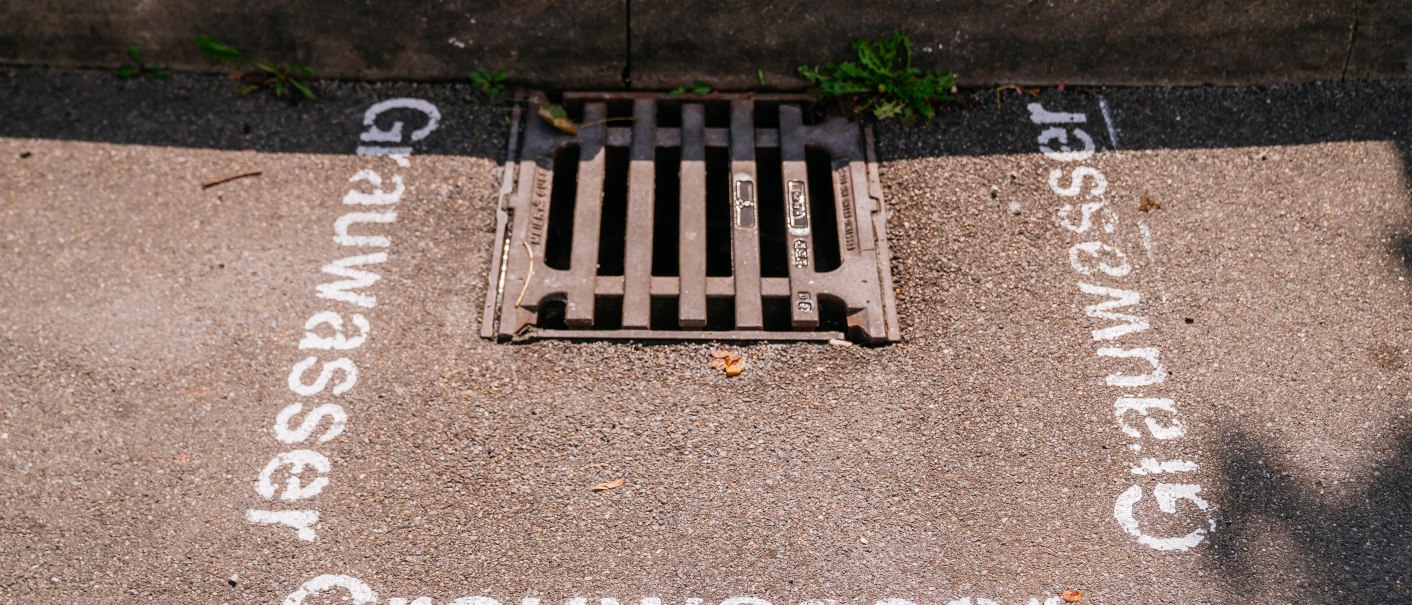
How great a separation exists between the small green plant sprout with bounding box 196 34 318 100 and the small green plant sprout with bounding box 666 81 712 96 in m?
1.46

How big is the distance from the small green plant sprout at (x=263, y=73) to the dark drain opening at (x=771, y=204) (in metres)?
Result: 1.84

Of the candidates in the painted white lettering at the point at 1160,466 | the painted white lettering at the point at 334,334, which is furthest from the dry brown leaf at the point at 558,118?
the painted white lettering at the point at 1160,466

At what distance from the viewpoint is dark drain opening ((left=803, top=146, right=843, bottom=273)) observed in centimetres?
416

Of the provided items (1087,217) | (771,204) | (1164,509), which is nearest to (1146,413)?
(1164,509)

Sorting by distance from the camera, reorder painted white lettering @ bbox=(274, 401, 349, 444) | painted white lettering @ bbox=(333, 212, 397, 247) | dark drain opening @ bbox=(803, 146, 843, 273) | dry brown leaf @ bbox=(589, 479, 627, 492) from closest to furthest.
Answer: dry brown leaf @ bbox=(589, 479, 627, 492) → painted white lettering @ bbox=(274, 401, 349, 444) → painted white lettering @ bbox=(333, 212, 397, 247) → dark drain opening @ bbox=(803, 146, 843, 273)

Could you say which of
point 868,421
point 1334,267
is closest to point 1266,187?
point 1334,267

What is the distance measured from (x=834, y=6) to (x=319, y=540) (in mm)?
2732

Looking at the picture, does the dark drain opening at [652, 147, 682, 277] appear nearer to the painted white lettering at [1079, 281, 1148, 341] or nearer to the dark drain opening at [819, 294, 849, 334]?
the dark drain opening at [819, 294, 849, 334]

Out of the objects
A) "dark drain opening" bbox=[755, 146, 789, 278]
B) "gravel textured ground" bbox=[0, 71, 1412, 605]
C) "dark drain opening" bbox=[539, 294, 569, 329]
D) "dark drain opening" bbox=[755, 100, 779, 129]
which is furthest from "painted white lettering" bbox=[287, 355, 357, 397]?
"dark drain opening" bbox=[755, 100, 779, 129]

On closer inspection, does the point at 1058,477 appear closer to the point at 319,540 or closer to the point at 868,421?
the point at 868,421

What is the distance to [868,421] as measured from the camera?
3594 mm

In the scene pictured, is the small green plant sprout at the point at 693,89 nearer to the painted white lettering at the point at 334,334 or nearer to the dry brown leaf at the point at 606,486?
the painted white lettering at the point at 334,334

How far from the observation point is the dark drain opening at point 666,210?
4.29 meters

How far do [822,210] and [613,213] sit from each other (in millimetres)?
819
